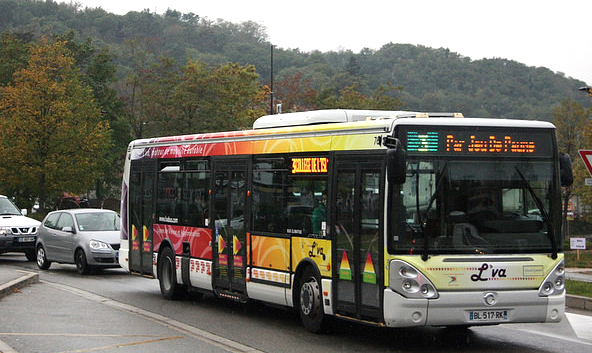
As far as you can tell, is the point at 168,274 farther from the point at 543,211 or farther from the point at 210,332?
the point at 543,211

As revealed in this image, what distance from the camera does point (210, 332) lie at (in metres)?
12.1

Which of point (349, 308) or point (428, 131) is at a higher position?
point (428, 131)

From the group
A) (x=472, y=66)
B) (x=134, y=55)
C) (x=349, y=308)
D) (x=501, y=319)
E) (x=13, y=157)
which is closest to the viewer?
(x=501, y=319)

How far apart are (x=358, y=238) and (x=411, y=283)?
1.12 metres

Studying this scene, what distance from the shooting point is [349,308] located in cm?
1105

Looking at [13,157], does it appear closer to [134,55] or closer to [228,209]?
[228,209]

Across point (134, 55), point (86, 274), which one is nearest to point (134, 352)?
point (86, 274)

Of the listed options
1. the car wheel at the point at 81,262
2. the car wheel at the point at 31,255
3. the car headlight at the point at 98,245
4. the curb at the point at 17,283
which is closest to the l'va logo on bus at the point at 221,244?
the curb at the point at 17,283

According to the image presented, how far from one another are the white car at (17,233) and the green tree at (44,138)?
69.7 ft

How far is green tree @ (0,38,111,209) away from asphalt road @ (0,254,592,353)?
32.1m

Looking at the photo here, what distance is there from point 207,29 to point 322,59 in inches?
1420

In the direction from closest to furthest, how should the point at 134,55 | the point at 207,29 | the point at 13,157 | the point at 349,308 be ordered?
1. the point at 349,308
2. the point at 13,157
3. the point at 134,55
4. the point at 207,29

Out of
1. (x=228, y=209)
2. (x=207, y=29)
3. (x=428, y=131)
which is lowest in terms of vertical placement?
(x=228, y=209)

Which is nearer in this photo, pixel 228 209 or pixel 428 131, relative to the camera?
pixel 428 131
